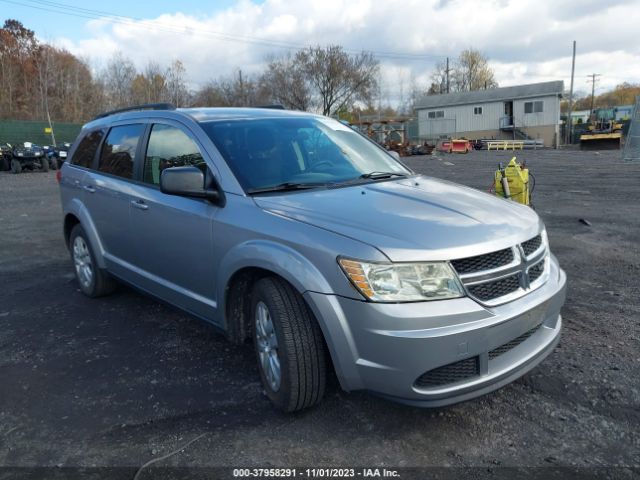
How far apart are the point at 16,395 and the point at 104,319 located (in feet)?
4.40

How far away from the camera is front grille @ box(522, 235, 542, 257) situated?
9.59ft

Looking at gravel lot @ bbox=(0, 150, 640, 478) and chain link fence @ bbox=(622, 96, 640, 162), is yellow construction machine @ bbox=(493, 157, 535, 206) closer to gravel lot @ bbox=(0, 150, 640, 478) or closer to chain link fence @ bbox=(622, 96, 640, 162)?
gravel lot @ bbox=(0, 150, 640, 478)

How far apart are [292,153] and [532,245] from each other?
173 cm

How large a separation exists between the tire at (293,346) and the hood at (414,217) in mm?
427

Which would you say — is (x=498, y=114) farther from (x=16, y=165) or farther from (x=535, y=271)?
(x=535, y=271)

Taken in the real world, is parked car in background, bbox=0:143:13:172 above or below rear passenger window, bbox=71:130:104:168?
below

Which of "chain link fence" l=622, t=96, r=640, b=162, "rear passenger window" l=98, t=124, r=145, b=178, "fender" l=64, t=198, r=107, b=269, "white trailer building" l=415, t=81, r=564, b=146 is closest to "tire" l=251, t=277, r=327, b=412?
"rear passenger window" l=98, t=124, r=145, b=178

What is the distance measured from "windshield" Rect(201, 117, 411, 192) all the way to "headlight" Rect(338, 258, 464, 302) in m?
1.11

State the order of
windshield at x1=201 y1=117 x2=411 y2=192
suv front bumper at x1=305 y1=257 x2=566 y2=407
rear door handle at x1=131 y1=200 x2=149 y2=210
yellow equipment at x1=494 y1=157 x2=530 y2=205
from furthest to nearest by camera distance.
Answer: yellow equipment at x1=494 y1=157 x2=530 y2=205 < rear door handle at x1=131 y1=200 x2=149 y2=210 < windshield at x1=201 y1=117 x2=411 y2=192 < suv front bumper at x1=305 y1=257 x2=566 y2=407

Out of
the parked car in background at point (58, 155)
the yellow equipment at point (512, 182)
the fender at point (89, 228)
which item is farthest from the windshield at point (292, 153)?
the parked car in background at point (58, 155)

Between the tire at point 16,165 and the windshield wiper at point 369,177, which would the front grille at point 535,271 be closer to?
the windshield wiper at point 369,177

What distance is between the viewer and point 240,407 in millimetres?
3193

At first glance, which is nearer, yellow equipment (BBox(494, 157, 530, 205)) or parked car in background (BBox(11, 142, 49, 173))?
yellow equipment (BBox(494, 157, 530, 205))

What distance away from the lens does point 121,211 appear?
14.5 ft
